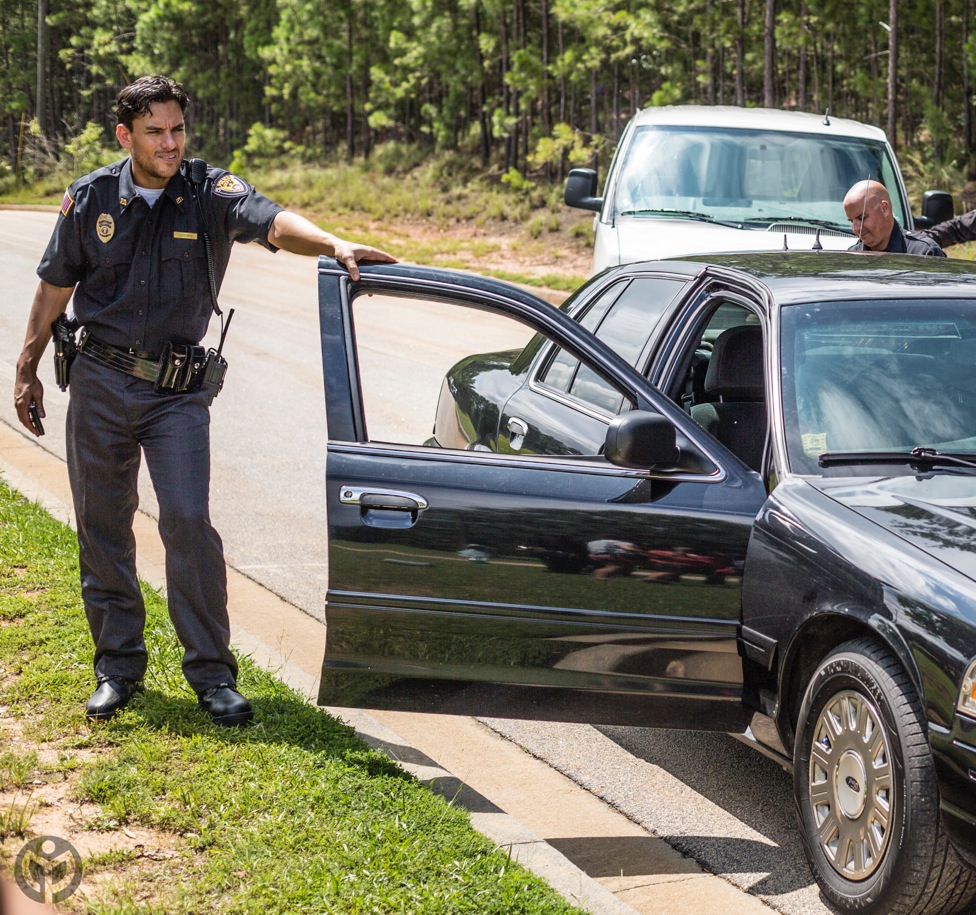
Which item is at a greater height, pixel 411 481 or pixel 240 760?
pixel 411 481

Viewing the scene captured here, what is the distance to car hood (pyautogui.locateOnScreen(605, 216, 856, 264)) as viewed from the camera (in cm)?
789

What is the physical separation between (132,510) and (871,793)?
7.97ft

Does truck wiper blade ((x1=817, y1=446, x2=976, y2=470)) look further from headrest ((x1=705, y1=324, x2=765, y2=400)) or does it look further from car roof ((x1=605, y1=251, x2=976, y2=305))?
headrest ((x1=705, y1=324, x2=765, y2=400))

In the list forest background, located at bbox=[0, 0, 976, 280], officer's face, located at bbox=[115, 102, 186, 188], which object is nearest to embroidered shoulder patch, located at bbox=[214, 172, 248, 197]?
officer's face, located at bbox=[115, 102, 186, 188]

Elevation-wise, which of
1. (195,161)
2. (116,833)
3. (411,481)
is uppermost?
(195,161)

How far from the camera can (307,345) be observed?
13789 mm

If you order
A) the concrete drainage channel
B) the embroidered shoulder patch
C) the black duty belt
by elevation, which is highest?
the embroidered shoulder patch

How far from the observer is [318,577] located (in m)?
6.19

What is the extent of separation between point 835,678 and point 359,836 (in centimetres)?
127

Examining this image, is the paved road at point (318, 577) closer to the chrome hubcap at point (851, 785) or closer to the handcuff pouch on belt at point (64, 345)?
the chrome hubcap at point (851, 785)

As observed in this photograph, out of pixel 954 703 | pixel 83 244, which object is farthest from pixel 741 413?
pixel 83 244

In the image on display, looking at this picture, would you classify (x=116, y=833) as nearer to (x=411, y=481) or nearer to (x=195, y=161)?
(x=411, y=481)

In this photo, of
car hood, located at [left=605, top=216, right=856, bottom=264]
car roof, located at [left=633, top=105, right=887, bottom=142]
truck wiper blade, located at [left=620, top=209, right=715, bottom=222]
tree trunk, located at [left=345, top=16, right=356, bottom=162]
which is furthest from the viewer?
tree trunk, located at [left=345, top=16, right=356, bottom=162]

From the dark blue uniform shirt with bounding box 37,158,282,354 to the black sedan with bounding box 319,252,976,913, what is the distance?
1.69 feet
